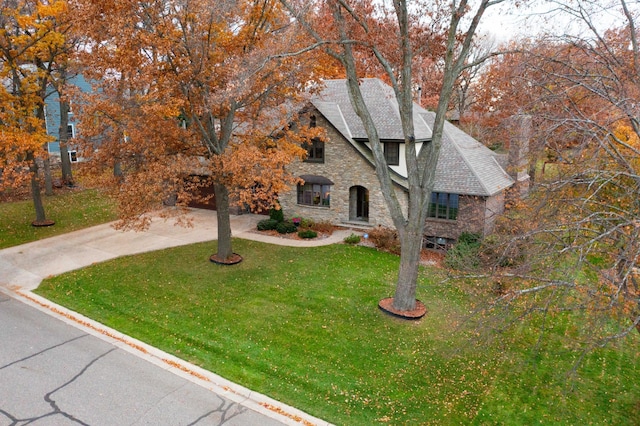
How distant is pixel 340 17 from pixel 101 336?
10.6 metres

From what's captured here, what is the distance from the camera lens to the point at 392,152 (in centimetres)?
2038

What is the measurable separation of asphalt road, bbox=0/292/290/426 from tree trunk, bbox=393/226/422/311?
5.86 metres

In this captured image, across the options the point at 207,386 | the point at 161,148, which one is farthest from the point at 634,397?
the point at 161,148

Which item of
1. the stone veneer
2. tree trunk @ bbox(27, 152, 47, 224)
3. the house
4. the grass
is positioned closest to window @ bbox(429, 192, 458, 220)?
the house

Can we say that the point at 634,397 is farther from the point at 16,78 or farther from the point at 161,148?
the point at 16,78

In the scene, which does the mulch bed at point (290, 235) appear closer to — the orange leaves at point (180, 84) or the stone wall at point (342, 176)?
the stone wall at point (342, 176)

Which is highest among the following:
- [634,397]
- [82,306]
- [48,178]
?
[48,178]

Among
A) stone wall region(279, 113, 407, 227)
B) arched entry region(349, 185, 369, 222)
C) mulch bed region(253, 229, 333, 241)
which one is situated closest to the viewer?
mulch bed region(253, 229, 333, 241)

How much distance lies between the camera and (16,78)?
1855 centimetres

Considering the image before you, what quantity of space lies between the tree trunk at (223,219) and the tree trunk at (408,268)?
7.05 m

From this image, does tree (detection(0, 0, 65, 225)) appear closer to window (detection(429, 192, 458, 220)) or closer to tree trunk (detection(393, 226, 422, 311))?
tree trunk (detection(393, 226, 422, 311))

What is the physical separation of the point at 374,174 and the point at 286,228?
5097 millimetres

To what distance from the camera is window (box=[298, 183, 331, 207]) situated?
22078 mm

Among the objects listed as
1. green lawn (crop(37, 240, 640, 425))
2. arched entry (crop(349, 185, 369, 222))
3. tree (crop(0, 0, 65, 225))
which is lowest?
green lawn (crop(37, 240, 640, 425))
